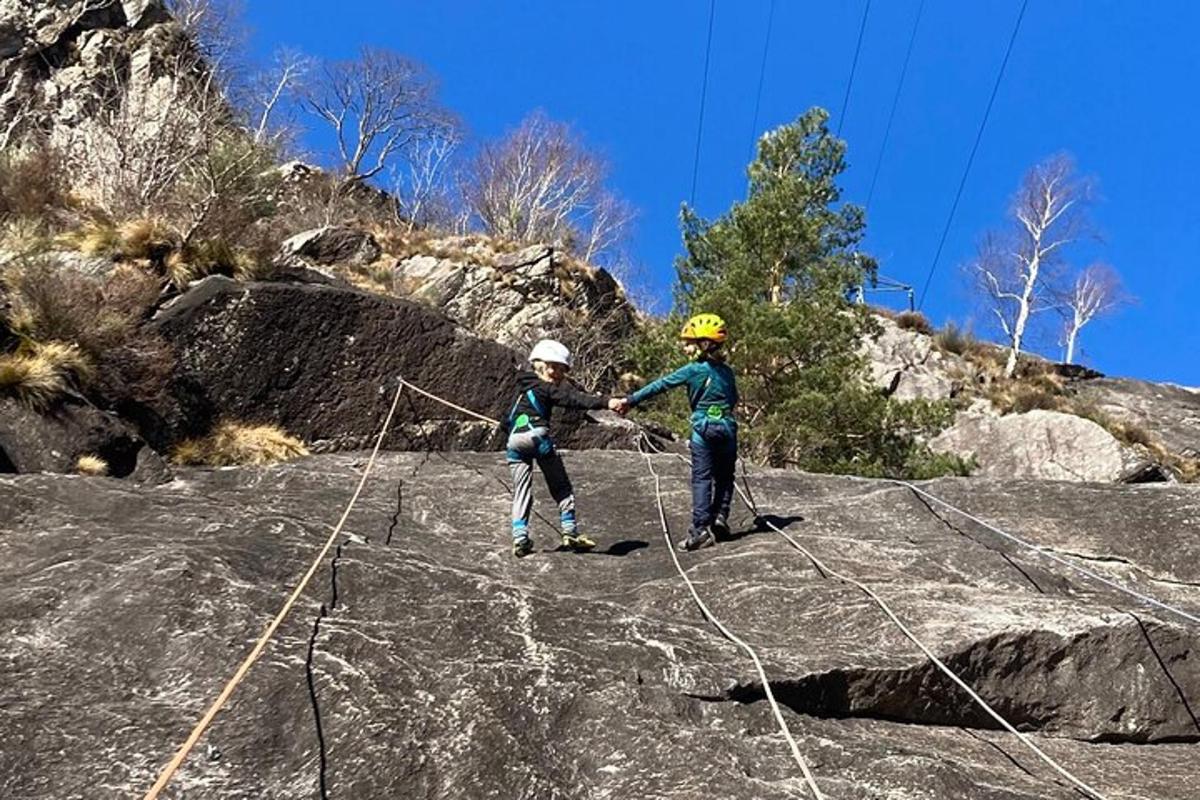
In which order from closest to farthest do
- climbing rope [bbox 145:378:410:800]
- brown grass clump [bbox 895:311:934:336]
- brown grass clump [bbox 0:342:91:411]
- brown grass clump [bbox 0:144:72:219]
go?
climbing rope [bbox 145:378:410:800] < brown grass clump [bbox 0:342:91:411] < brown grass clump [bbox 0:144:72:219] < brown grass clump [bbox 895:311:934:336]

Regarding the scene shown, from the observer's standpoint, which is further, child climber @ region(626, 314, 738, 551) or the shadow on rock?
child climber @ region(626, 314, 738, 551)

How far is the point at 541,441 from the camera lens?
307 inches

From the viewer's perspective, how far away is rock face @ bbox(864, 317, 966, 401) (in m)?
36.0

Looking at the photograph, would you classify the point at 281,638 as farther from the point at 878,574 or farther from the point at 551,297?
the point at 551,297

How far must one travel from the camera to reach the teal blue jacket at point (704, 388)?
8180mm

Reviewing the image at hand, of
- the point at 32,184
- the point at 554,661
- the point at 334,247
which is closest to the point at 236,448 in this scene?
the point at 554,661

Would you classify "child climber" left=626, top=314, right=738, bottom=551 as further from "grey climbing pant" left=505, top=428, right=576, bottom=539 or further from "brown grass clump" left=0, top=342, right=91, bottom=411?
"brown grass clump" left=0, top=342, right=91, bottom=411

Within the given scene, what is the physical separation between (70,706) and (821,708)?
3621 millimetres

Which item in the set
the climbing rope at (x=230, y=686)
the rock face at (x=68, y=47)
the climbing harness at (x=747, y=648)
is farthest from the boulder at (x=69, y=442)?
the rock face at (x=68, y=47)

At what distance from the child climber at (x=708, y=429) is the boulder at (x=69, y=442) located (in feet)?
14.9

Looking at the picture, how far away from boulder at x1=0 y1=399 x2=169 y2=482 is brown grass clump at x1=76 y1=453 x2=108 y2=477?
0.15 ft

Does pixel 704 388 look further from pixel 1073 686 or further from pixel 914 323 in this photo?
pixel 914 323

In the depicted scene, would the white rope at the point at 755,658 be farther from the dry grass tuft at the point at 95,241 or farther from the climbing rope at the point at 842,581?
the dry grass tuft at the point at 95,241

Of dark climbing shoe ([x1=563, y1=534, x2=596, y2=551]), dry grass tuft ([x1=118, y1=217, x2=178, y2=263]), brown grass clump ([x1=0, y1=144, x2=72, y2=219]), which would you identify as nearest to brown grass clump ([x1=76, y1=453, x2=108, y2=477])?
dark climbing shoe ([x1=563, y1=534, x2=596, y2=551])
